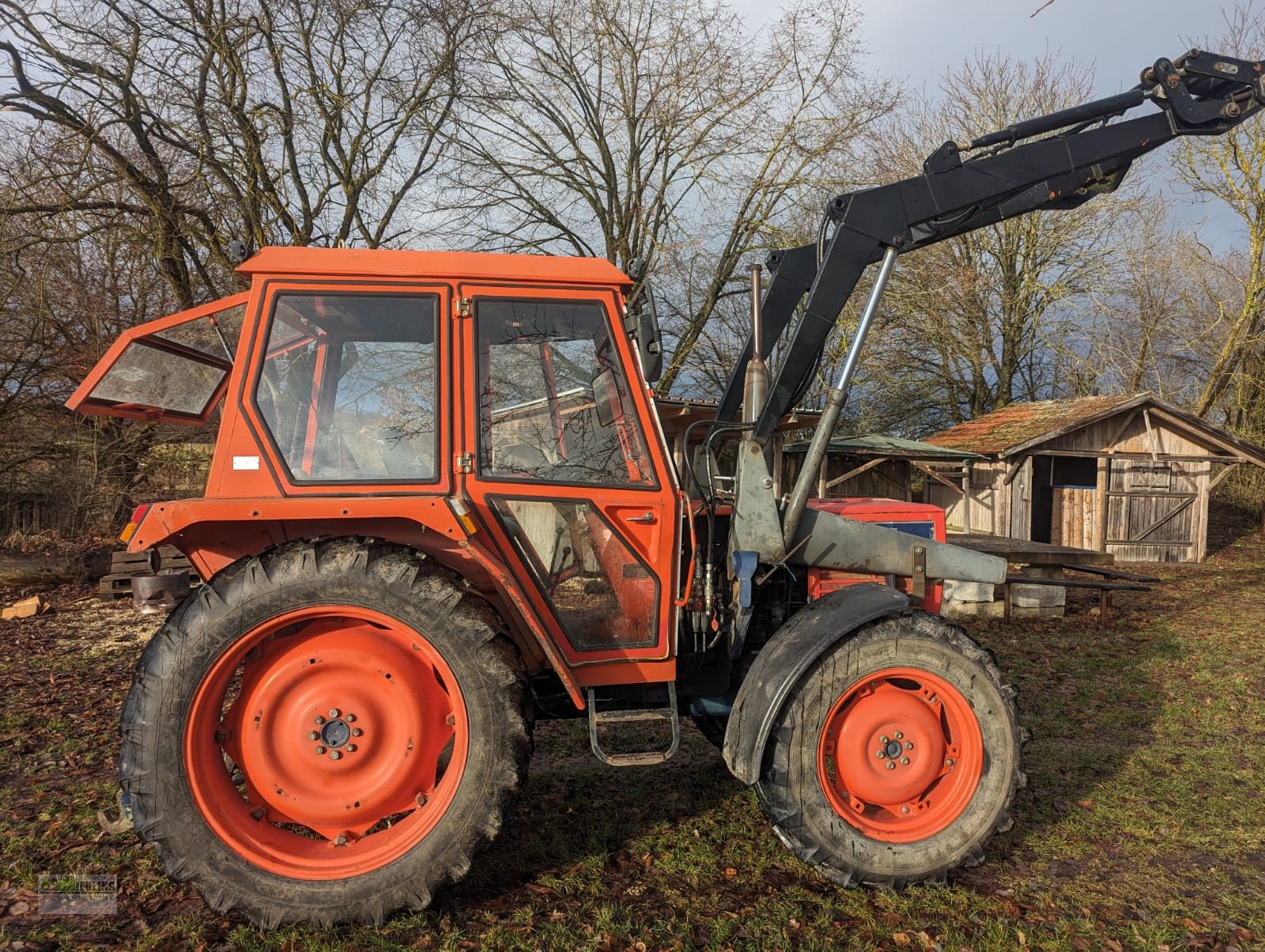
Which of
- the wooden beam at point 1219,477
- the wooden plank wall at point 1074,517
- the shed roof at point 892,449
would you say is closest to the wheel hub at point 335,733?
the shed roof at point 892,449

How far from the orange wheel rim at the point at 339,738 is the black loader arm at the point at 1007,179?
1706mm

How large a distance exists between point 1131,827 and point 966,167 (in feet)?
10.6

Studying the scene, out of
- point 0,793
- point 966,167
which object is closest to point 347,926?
point 0,793

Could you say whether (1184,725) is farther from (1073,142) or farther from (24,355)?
(24,355)

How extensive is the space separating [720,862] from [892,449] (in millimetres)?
12562

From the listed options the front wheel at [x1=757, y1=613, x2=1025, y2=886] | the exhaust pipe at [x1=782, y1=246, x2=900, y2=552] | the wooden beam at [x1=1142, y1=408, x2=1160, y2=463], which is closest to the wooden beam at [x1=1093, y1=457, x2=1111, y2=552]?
the wooden beam at [x1=1142, y1=408, x2=1160, y2=463]

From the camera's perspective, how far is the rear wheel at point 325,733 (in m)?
2.57

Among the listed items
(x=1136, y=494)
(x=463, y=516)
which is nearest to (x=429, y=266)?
(x=463, y=516)

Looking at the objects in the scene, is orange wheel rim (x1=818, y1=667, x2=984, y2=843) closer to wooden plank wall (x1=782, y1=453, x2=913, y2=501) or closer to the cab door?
the cab door

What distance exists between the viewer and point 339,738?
9.11ft

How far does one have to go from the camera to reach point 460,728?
274 cm

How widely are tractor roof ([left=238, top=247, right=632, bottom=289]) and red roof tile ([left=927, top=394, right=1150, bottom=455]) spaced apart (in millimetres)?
14650

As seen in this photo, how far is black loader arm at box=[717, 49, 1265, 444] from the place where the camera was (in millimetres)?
3277

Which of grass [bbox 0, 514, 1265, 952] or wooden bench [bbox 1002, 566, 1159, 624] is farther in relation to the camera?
wooden bench [bbox 1002, 566, 1159, 624]
